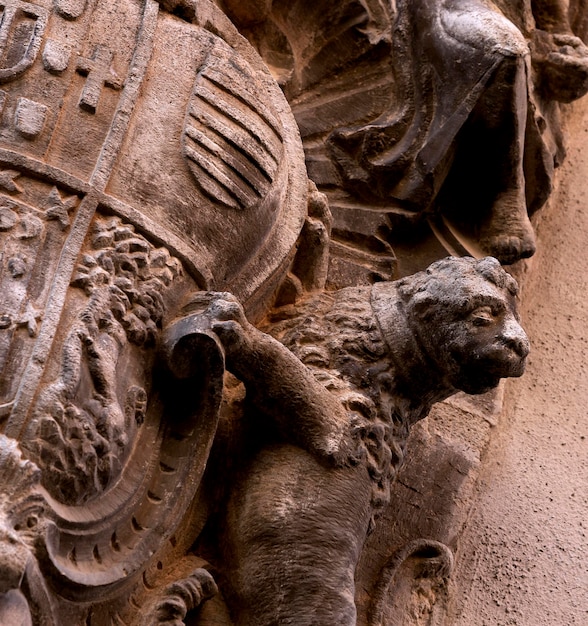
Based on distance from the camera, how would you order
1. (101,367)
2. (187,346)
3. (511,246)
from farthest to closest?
(511,246), (187,346), (101,367)

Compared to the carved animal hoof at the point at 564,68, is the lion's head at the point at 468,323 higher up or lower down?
lower down

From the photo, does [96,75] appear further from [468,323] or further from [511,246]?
[511,246]

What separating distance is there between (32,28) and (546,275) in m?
1.63

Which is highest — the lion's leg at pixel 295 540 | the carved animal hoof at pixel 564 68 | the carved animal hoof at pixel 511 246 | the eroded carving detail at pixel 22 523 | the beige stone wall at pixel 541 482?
the carved animal hoof at pixel 564 68

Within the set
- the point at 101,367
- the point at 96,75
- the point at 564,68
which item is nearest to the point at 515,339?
the point at 101,367

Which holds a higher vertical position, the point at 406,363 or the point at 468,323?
the point at 468,323

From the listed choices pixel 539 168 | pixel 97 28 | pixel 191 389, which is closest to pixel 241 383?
pixel 191 389

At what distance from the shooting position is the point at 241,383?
223 centimetres

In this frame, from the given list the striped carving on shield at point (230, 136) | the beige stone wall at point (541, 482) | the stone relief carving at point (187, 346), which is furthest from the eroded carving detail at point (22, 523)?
the beige stone wall at point (541, 482)

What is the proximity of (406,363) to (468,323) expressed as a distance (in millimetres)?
146

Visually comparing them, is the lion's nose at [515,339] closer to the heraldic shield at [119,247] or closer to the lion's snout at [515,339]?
the lion's snout at [515,339]

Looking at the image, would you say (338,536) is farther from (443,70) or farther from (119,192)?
(443,70)

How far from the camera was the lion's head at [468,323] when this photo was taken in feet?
6.88

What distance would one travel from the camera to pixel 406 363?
7.18ft
